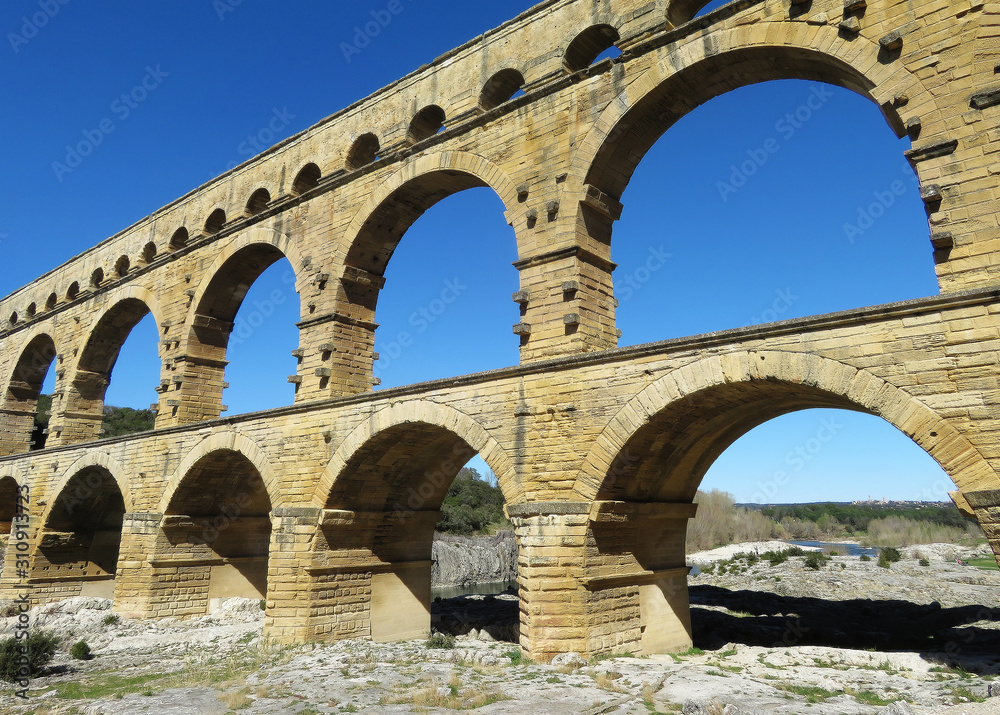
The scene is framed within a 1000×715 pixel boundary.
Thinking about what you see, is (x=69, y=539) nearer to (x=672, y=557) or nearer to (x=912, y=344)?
Answer: (x=672, y=557)

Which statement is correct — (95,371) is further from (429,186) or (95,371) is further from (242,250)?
(429,186)

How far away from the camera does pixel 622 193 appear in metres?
10.3

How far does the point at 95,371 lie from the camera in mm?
20594

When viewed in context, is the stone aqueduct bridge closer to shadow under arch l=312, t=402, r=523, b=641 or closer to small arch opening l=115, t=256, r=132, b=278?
shadow under arch l=312, t=402, r=523, b=641

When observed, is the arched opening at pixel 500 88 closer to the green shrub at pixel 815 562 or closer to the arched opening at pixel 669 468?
the arched opening at pixel 669 468

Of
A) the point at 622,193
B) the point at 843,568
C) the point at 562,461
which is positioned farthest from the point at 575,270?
the point at 843,568

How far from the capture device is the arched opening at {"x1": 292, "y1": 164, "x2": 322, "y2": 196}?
49.0 feet

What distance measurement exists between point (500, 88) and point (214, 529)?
1162 cm

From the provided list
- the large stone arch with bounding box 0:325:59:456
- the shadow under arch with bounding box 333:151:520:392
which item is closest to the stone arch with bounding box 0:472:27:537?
the large stone arch with bounding box 0:325:59:456

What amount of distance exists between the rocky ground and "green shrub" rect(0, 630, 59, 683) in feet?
1.08

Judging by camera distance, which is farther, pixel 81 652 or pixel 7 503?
pixel 7 503

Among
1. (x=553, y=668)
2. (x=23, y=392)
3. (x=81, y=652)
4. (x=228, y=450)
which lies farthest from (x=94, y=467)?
(x=553, y=668)

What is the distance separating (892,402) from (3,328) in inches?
1175

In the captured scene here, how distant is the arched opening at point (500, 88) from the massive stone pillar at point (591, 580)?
7.09m
